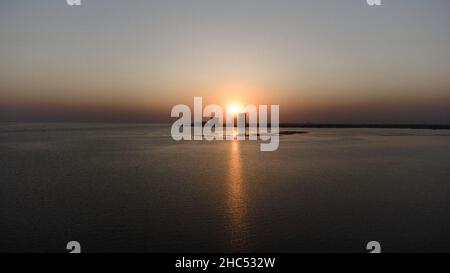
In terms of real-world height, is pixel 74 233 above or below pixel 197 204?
below

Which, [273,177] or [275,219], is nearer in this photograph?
[275,219]

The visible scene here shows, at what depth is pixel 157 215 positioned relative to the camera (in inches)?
376

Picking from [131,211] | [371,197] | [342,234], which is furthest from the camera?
[371,197]

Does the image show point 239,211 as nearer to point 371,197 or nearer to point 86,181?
point 371,197

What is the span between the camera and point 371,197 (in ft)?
39.0

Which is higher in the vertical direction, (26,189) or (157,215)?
(26,189)

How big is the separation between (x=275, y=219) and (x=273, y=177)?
6.78 meters

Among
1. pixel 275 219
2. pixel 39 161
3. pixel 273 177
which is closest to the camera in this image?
pixel 275 219

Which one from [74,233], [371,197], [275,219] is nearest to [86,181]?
[74,233]
